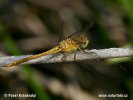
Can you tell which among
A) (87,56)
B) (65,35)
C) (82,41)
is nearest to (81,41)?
(82,41)

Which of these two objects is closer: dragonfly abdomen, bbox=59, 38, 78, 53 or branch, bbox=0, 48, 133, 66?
branch, bbox=0, 48, 133, 66

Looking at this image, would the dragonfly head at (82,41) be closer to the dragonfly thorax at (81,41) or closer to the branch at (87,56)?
the dragonfly thorax at (81,41)

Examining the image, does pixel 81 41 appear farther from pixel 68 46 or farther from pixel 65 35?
pixel 65 35

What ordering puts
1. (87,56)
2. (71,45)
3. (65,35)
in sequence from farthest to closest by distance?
(65,35) < (71,45) < (87,56)

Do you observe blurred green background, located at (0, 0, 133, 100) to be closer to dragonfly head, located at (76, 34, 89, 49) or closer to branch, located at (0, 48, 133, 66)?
dragonfly head, located at (76, 34, 89, 49)

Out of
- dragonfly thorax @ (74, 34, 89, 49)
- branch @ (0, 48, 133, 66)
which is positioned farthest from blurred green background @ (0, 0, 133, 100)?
branch @ (0, 48, 133, 66)

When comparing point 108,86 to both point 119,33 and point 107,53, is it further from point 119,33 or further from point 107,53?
point 107,53

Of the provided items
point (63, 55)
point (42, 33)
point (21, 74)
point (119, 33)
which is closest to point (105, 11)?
point (119, 33)

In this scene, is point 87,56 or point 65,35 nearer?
point 87,56

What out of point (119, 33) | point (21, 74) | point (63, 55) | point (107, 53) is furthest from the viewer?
point (119, 33)
